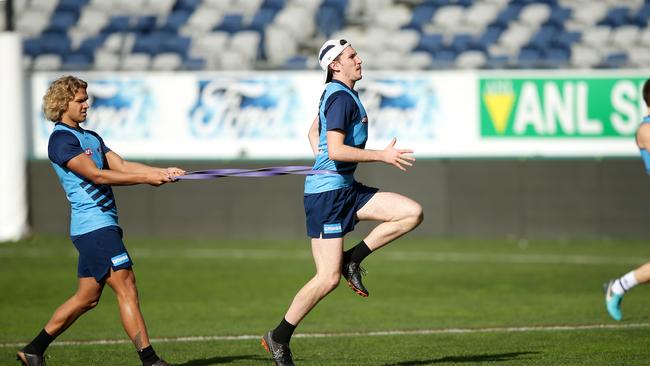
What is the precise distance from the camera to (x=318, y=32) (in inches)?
968

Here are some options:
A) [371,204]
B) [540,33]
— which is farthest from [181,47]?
[371,204]

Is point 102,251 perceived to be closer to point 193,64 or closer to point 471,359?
point 471,359

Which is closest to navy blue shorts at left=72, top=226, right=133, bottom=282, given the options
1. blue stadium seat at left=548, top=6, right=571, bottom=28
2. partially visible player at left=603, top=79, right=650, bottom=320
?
partially visible player at left=603, top=79, right=650, bottom=320

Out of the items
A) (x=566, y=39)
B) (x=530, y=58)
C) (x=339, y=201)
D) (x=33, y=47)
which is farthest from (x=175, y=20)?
(x=339, y=201)

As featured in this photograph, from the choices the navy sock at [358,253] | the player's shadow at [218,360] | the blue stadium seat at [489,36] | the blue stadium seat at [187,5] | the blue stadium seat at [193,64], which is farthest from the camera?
the blue stadium seat at [187,5]

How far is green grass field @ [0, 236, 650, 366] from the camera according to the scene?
380 inches

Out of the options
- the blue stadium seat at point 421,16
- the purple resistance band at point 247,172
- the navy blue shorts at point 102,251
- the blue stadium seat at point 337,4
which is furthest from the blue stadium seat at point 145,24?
the navy blue shorts at point 102,251

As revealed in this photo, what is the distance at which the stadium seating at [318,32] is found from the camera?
2333cm

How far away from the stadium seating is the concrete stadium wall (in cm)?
239

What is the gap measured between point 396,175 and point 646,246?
4.63m

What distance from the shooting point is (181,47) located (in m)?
23.9

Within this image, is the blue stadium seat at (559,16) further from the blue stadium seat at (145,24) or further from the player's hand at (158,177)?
the player's hand at (158,177)

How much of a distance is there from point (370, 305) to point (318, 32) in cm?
1226

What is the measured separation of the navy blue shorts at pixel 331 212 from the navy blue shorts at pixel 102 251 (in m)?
1.34
